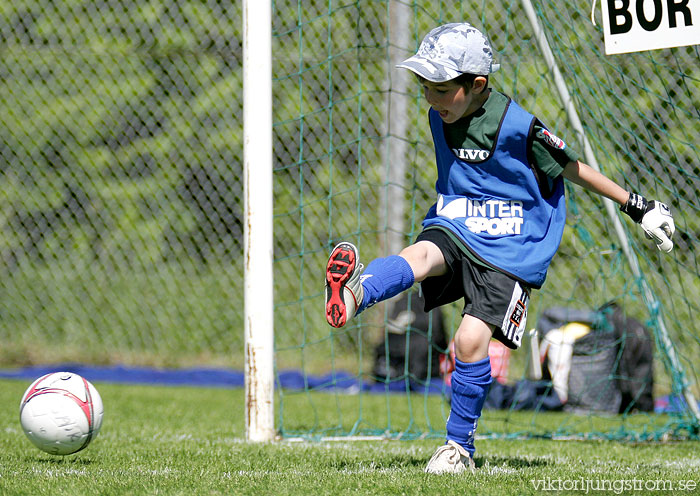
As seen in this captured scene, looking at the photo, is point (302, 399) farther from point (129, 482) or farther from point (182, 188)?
point (129, 482)

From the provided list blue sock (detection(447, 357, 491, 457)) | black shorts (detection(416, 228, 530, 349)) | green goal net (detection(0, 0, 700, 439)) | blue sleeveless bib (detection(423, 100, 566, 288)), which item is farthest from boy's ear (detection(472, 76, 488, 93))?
green goal net (detection(0, 0, 700, 439))

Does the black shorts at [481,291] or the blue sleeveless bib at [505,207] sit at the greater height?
the blue sleeveless bib at [505,207]

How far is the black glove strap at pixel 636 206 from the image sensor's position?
346 cm

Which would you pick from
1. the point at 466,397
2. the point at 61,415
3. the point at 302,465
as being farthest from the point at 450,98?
the point at 61,415

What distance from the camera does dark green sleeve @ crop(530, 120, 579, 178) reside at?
11.3ft

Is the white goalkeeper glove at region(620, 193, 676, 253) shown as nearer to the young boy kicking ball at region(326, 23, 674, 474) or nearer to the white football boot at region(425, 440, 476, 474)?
the young boy kicking ball at region(326, 23, 674, 474)

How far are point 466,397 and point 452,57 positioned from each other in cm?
124

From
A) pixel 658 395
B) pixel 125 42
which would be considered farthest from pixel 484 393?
pixel 125 42

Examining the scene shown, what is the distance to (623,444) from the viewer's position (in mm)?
4730

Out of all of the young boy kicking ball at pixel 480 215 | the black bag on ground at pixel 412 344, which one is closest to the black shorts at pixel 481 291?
the young boy kicking ball at pixel 480 215

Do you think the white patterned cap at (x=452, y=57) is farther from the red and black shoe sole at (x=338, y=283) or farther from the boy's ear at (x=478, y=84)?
the red and black shoe sole at (x=338, y=283)

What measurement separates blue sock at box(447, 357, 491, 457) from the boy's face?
92 centimetres

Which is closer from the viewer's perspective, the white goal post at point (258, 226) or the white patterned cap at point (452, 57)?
the white patterned cap at point (452, 57)

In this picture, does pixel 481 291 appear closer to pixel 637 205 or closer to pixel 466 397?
pixel 466 397
